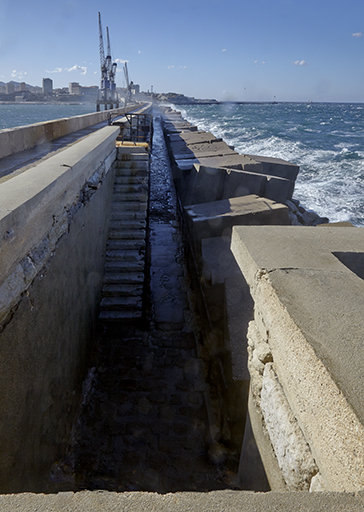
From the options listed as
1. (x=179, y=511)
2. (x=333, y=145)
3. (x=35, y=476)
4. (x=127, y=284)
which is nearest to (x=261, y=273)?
(x=179, y=511)

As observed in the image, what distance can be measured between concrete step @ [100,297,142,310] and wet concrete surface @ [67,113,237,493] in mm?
266

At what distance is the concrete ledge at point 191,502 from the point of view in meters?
1.11

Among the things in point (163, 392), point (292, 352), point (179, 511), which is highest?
point (292, 352)

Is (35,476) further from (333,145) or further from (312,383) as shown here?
(333,145)

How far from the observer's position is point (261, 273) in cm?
204

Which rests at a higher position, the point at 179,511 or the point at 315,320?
the point at 315,320

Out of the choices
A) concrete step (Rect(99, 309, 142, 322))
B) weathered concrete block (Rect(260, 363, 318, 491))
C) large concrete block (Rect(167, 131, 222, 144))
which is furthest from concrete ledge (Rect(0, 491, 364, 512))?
large concrete block (Rect(167, 131, 222, 144))

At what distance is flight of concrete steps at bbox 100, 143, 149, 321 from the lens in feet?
16.7

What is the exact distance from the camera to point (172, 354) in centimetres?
431

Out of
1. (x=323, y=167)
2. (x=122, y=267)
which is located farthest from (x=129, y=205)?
(x=323, y=167)

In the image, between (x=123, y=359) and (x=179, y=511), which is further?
(x=123, y=359)

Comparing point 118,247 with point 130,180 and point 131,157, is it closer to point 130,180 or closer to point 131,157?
point 130,180

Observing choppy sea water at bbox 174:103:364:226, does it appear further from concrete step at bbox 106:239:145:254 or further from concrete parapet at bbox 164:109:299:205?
concrete step at bbox 106:239:145:254

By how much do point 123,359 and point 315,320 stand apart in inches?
122
